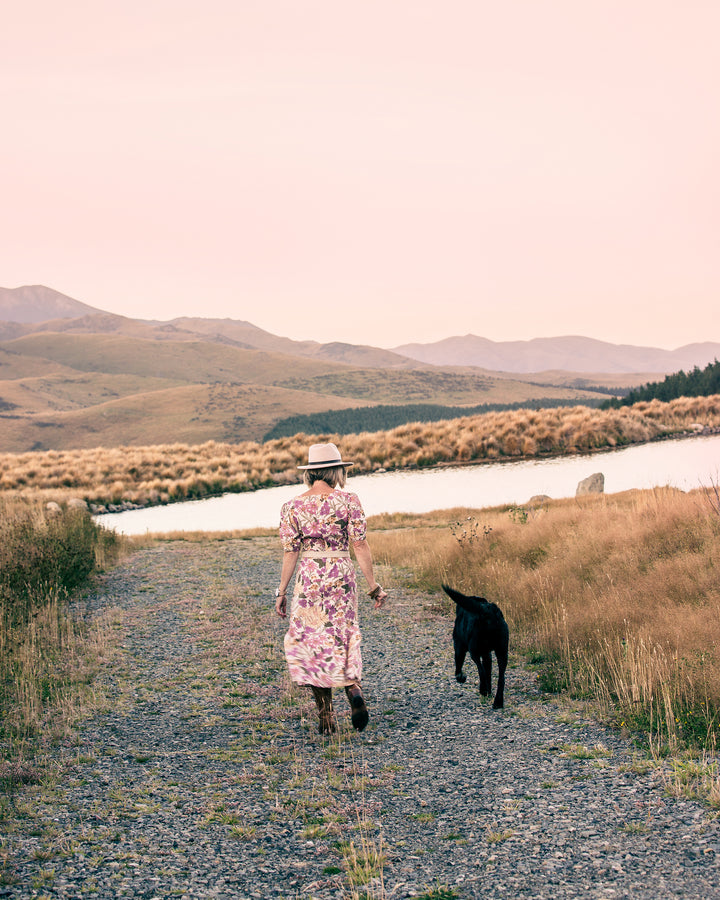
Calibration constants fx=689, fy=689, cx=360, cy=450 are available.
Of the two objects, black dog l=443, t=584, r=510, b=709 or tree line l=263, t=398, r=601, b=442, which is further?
tree line l=263, t=398, r=601, b=442

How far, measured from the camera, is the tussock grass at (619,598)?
583 cm

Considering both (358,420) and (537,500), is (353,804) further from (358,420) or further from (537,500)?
(358,420)

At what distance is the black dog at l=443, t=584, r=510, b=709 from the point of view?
6.32 m

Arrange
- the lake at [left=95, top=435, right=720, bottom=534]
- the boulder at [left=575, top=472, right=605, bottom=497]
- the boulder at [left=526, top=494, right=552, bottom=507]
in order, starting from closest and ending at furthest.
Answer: the boulder at [left=526, top=494, right=552, bottom=507], the boulder at [left=575, top=472, right=605, bottom=497], the lake at [left=95, top=435, right=720, bottom=534]

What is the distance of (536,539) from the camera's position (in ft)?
41.0

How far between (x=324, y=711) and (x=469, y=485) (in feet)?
75.9

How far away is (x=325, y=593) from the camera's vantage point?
598 cm

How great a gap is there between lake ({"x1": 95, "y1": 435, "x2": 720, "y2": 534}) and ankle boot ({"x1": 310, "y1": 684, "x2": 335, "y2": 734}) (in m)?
18.2

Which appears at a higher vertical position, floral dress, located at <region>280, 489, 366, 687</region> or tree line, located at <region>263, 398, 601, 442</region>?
tree line, located at <region>263, 398, 601, 442</region>

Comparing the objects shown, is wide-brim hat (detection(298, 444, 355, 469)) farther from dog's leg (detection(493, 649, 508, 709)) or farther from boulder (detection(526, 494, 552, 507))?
boulder (detection(526, 494, 552, 507))

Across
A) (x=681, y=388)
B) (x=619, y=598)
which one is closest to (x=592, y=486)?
(x=619, y=598)

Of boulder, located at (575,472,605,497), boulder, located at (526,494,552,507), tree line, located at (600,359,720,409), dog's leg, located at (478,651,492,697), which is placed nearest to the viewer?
dog's leg, located at (478,651,492,697)

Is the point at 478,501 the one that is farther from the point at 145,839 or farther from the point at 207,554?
the point at 145,839

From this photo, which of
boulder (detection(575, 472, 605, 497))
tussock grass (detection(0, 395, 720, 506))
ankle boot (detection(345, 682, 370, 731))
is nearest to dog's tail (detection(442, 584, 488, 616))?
ankle boot (detection(345, 682, 370, 731))
